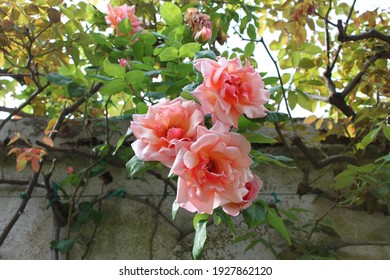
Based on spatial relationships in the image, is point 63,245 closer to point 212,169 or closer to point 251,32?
point 212,169

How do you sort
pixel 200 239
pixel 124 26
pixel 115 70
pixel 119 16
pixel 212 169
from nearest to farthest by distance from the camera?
pixel 212 169 < pixel 200 239 < pixel 115 70 < pixel 124 26 < pixel 119 16

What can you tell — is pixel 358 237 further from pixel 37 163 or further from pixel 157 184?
pixel 37 163

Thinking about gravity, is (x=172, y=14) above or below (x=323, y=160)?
above

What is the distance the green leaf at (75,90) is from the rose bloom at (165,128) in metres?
0.61

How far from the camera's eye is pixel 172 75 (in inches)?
40.9

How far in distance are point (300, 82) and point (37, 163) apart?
0.85 metres

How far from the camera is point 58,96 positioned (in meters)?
1.71

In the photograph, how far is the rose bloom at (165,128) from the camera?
2.50ft

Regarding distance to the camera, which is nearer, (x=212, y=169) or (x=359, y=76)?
(x=212, y=169)

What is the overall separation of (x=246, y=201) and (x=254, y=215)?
4.9 inches

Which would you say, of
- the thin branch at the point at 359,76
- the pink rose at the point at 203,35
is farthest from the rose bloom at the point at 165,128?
the thin branch at the point at 359,76

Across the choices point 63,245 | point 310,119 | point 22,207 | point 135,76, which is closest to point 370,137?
point 310,119

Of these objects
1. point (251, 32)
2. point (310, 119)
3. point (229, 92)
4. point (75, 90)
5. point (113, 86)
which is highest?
point (229, 92)

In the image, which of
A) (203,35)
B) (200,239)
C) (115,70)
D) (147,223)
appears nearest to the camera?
(200,239)
